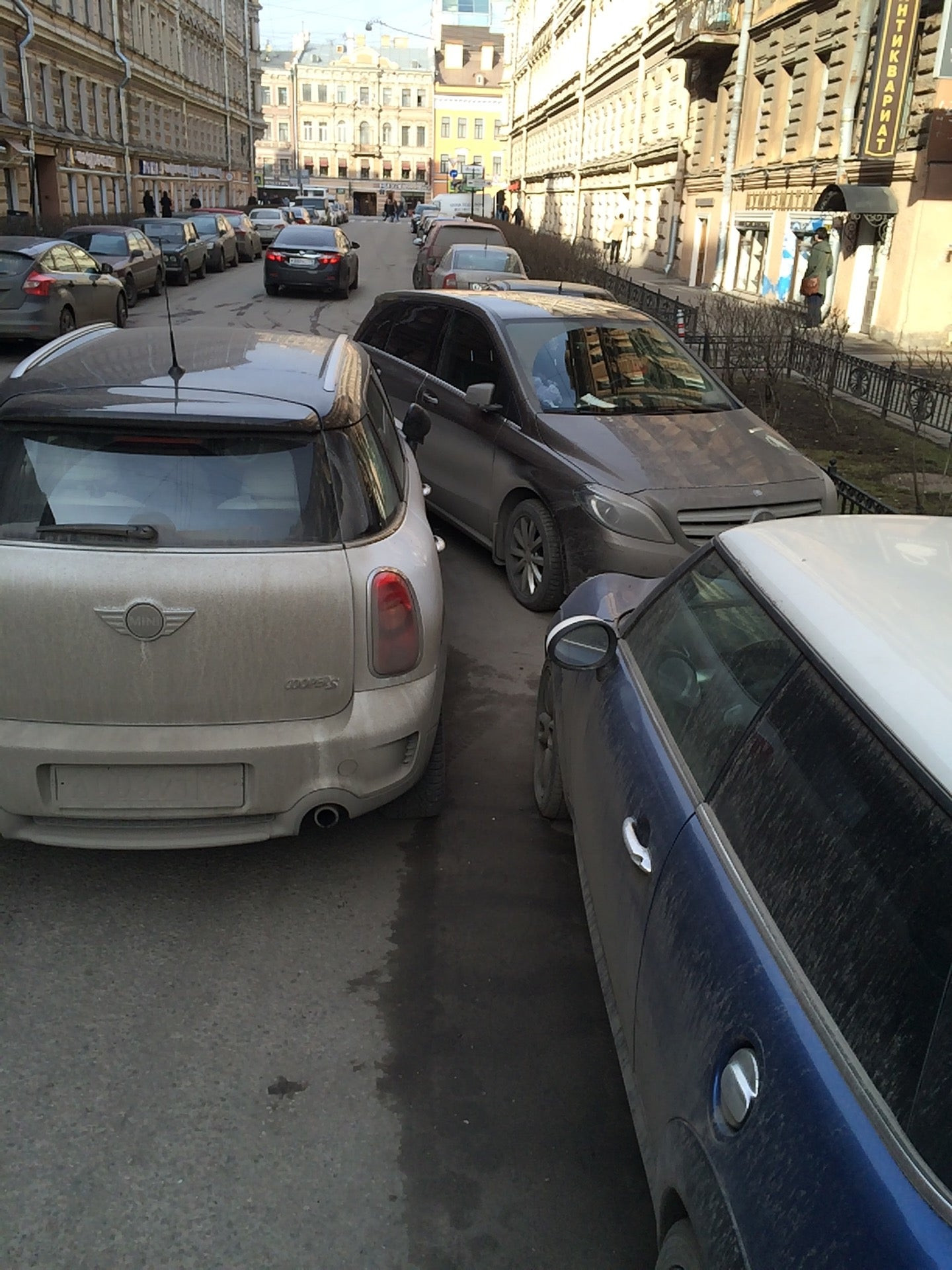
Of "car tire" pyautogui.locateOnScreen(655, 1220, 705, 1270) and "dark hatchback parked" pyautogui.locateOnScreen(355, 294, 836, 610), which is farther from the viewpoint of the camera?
"dark hatchback parked" pyautogui.locateOnScreen(355, 294, 836, 610)

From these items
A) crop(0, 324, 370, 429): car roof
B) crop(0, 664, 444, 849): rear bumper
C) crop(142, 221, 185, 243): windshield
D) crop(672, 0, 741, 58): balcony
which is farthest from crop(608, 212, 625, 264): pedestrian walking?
crop(0, 664, 444, 849): rear bumper

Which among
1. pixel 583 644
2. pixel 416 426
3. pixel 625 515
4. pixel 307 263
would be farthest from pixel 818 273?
pixel 583 644

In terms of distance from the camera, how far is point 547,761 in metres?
4.12

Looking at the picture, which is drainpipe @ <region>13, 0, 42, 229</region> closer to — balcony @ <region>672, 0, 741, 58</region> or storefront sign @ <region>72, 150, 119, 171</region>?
storefront sign @ <region>72, 150, 119, 171</region>

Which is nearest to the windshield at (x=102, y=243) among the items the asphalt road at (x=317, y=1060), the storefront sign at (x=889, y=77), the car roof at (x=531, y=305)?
the storefront sign at (x=889, y=77)

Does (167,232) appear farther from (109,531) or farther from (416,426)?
(109,531)

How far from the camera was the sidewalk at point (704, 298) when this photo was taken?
59.9ft

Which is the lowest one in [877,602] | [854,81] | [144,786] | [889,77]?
[144,786]

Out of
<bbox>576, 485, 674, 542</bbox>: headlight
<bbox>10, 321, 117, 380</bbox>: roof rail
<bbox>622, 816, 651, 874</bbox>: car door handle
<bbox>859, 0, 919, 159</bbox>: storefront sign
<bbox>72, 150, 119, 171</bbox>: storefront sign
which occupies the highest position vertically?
<bbox>859, 0, 919, 159</bbox>: storefront sign

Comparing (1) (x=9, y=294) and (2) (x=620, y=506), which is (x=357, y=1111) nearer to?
(2) (x=620, y=506)

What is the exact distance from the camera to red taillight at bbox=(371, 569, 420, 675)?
135 inches

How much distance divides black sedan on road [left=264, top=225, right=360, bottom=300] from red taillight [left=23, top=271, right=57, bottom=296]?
35.3 feet

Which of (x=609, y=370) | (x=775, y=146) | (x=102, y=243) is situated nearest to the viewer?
(x=609, y=370)

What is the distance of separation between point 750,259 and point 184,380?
2673 cm
